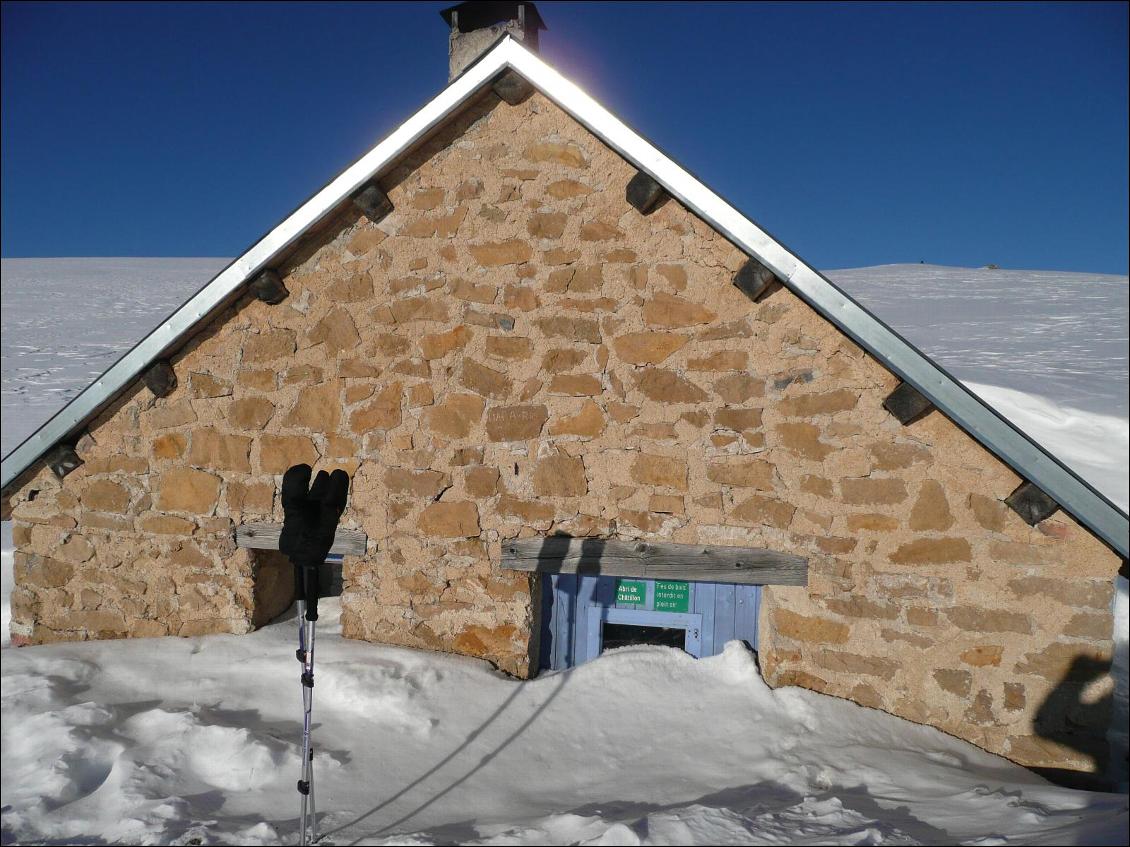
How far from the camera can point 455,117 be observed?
4160mm

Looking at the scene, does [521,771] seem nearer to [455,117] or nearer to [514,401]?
[514,401]

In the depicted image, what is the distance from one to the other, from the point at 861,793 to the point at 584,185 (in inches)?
131

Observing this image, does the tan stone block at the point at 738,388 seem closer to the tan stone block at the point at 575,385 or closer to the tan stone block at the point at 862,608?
the tan stone block at the point at 575,385

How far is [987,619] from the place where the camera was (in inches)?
139

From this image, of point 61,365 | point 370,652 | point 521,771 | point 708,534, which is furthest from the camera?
point 61,365

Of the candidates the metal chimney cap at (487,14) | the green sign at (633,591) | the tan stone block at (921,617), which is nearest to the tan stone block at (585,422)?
the green sign at (633,591)

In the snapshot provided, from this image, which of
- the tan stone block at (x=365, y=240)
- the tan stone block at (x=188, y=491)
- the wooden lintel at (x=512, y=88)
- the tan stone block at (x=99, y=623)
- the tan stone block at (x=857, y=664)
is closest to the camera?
the tan stone block at (x=857, y=664)

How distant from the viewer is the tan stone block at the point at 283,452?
171 inches

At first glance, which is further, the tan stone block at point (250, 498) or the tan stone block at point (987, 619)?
the tan stone block at point (250, 498)

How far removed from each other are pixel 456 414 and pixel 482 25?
3.15 meters

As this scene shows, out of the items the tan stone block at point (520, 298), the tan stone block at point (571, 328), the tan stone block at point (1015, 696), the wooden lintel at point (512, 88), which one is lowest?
the tan stone block at point (1015, 696)

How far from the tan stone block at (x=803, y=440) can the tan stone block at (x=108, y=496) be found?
4.11 m

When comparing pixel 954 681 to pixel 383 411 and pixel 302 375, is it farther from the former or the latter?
pixel 302 375

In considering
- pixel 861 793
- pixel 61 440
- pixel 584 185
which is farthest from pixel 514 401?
pixel 61 440
